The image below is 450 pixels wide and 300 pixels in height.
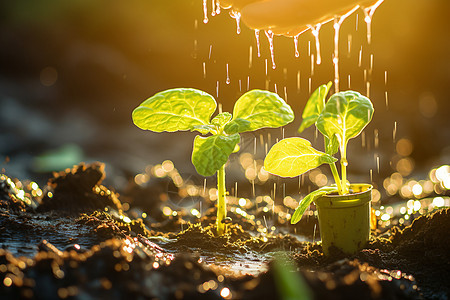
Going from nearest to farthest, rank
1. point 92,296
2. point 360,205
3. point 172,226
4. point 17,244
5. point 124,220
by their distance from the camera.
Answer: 1. point 92,296
2. point 17,244
3. point 360,205
4. point 124,220
5. point 172,226

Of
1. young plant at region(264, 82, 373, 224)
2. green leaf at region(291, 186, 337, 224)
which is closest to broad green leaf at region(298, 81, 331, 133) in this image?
young plant at region(264, 82, 373, 224)

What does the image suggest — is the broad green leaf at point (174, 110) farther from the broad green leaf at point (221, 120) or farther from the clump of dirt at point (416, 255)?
the clump of dirt at point (416, 255)

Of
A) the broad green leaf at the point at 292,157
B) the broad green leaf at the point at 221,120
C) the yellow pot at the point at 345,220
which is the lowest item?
the yellow pot at the point at 345,220

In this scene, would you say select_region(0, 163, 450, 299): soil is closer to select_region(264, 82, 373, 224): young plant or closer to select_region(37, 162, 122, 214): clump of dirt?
select_region(37, 162, 122, 214): clump of dirt

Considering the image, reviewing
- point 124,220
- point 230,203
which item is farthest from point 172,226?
point 230,203

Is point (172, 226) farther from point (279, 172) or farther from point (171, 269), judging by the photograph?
point (171, 269)

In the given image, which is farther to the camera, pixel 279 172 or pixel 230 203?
pixel 230 203

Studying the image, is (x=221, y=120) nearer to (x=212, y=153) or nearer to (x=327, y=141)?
(x=212, y=153)

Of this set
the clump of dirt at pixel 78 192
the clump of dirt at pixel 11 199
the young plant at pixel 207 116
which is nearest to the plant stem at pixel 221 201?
the young plant at pixel 207 116
